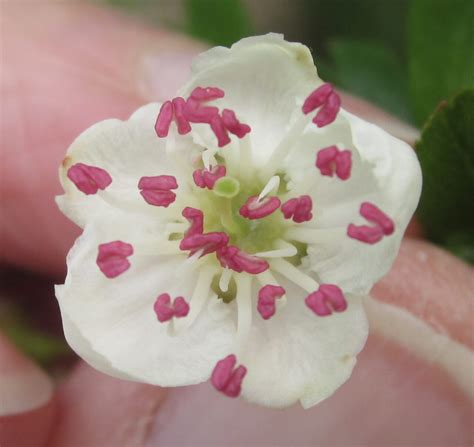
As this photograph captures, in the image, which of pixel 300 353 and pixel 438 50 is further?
pixel 438 50

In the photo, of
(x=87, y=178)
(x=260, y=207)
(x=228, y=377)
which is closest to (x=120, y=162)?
(x=87, y=178)

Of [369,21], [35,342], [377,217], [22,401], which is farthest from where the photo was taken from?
[369,21]

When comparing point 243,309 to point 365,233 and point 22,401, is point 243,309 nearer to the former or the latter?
point 365,233

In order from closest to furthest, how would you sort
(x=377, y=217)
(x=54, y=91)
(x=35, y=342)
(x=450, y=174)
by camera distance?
(x=377, y=217)
(x=450, y=174)
(x=54, y=91)
(x=35, y=342)

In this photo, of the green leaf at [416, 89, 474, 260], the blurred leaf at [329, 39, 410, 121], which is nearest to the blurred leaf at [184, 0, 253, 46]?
the blurred leaf at [329, 39, 410, 121]

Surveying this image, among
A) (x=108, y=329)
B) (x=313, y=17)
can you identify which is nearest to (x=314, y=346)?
(x=108, y=329)

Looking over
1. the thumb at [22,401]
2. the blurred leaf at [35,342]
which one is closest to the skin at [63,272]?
the thumb at [22,401]

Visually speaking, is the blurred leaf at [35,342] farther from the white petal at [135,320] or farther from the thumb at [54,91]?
the white petal at [135,320]
